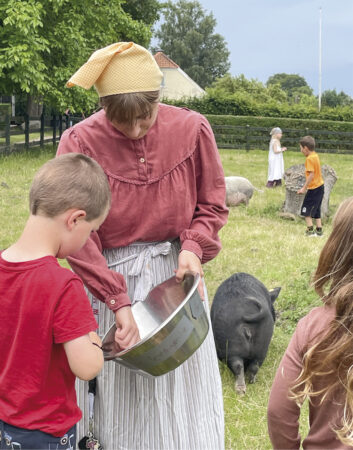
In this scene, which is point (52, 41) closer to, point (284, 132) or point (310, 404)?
point (284, 132)

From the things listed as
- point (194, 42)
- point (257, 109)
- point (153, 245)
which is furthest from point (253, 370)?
point (194, 42)

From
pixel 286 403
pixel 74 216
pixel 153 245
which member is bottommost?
pixel 286 403

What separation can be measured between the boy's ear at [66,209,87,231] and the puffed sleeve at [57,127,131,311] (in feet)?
1.44

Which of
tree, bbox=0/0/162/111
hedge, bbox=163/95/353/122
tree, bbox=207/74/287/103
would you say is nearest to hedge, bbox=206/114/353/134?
hedge, bbox=163/95/353/122

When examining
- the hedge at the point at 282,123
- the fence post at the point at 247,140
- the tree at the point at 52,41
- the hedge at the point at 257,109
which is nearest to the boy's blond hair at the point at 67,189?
the tree at the point at 52,41

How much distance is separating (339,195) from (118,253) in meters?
11.2

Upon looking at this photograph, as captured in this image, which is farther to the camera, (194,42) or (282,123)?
(194,42)

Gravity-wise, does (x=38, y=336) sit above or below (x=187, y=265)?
below

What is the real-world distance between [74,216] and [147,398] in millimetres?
951

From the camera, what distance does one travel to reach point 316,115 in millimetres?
26438

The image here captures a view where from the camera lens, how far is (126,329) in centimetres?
217

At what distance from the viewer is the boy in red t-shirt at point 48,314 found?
1.73m

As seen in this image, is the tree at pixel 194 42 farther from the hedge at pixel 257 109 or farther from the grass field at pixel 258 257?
the grass field at pixel 258 257

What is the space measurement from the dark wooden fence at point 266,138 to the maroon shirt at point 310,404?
2147 cm
